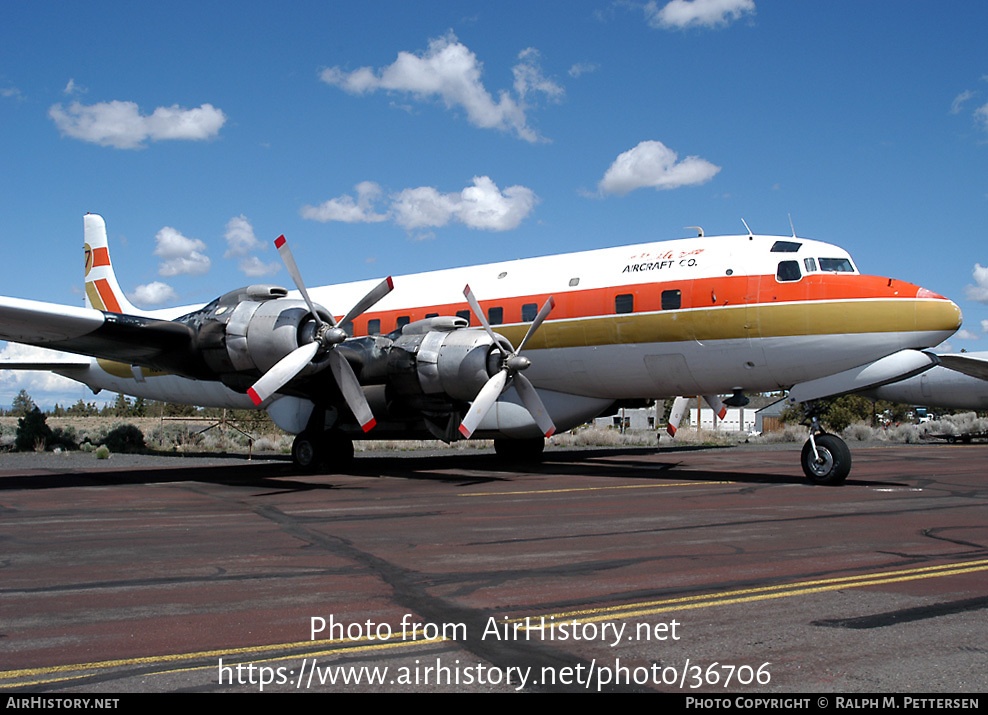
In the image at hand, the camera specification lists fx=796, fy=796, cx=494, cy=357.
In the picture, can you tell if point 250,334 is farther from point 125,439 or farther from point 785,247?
point 125,439

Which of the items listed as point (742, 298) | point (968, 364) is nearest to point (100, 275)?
point (742, 298)

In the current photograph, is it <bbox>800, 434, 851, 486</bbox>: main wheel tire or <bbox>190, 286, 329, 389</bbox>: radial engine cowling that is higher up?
<bbox>190, 286, 329, 389</bbox>: radial engine cowling

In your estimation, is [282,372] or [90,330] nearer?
[282,372]

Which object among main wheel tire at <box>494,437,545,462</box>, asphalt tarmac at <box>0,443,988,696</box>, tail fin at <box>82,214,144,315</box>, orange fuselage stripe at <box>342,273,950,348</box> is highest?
tail fin at <box>82,214,144,315</box>

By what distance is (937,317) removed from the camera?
13.7m

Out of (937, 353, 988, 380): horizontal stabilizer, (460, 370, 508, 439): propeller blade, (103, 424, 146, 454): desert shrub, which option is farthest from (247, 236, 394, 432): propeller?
(937, 353, 988, 380): horizontal stabilizer

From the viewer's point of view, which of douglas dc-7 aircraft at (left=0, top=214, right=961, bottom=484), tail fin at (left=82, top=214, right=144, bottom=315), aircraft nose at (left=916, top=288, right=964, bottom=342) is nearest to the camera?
aircraft nose at (left=916, top=288, right=964, bottom=342)

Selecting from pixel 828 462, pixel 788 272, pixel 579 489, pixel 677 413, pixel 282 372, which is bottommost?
pixel 579 489

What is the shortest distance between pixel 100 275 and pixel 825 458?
70.2 feet

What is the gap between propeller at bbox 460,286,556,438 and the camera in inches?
573

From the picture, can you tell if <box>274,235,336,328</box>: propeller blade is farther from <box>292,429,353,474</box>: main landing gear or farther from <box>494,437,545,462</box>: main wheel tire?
<box>494,437,545,462</box>: main wheel tire

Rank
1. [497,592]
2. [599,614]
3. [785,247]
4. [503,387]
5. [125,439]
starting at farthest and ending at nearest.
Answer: [125,439]
[785,247]
[503,387]
[497,592]
[599,614]

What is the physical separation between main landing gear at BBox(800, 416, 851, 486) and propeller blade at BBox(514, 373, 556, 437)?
15.7ft

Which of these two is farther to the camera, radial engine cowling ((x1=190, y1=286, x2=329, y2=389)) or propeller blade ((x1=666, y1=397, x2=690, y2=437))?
propeller blade ((x1=666, y1=397, x2=690, y2=437))
